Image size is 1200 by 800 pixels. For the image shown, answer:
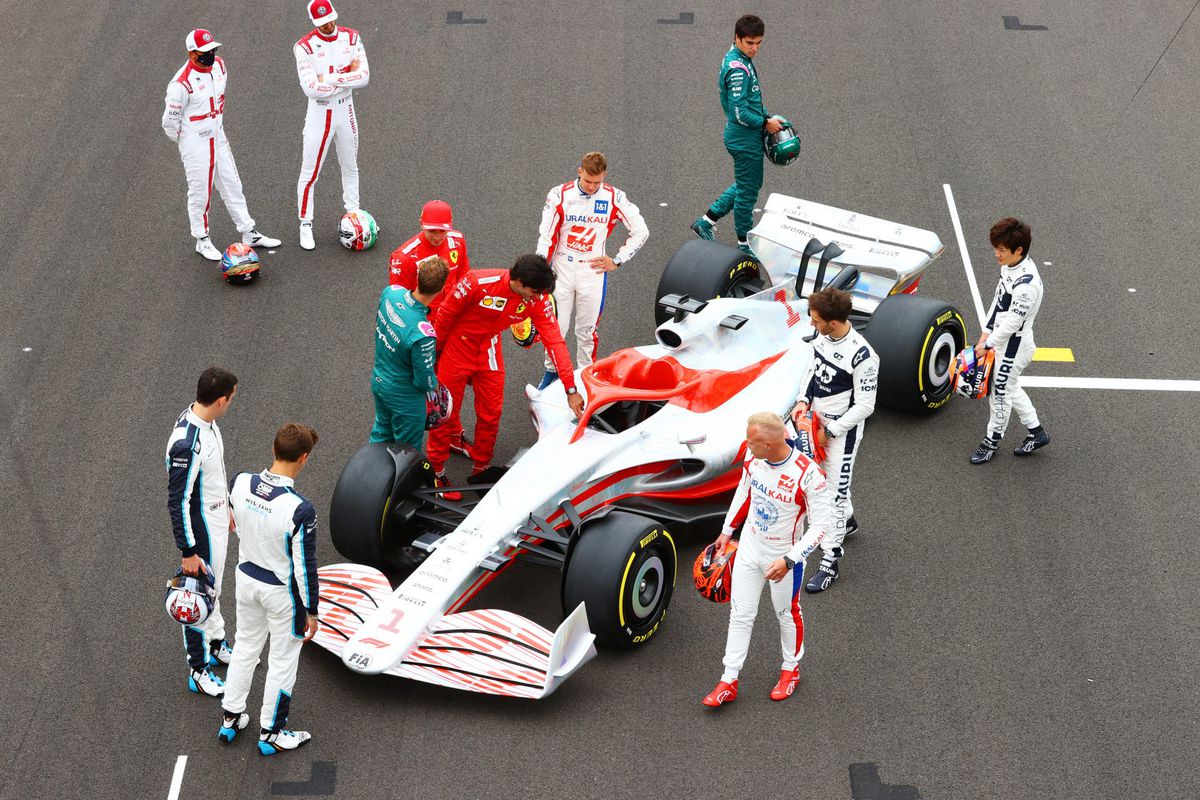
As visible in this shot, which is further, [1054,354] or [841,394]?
[1054,354]

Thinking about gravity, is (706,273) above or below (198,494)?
below

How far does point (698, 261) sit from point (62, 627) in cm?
528

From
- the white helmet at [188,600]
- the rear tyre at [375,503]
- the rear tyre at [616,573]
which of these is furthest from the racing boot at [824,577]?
the white helmet at [188,600]

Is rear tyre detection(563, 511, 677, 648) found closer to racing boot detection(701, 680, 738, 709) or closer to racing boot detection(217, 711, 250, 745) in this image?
racing boot detection(701, 680, 738, 709)

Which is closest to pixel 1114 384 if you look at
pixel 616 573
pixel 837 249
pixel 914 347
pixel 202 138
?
pixel 914 347

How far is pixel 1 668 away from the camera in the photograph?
24.0ft

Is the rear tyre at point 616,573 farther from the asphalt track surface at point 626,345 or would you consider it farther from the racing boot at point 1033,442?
the racing boot at point 1033,442

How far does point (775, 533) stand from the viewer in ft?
21.5

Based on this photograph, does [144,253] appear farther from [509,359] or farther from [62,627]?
[62,627]

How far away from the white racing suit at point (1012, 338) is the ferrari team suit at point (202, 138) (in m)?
6.34

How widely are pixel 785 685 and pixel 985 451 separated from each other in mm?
2861

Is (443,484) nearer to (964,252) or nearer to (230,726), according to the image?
(230,726)

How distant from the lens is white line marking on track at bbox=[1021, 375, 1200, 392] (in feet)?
32.2

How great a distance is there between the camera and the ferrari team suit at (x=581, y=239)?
367 inches
